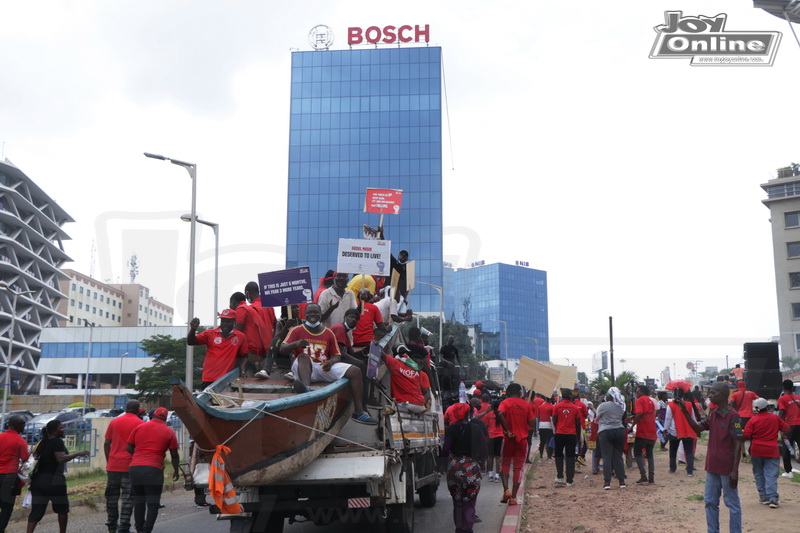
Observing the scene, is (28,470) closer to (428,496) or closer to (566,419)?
(428,496)

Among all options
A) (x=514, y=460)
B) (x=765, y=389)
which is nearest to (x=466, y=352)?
(x=765, y=389)

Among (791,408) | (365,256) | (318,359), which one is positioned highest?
(365,256)

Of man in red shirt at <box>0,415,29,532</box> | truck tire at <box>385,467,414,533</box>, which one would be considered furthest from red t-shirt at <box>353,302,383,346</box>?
man in red shirt at <box>0,415,29,532</box>

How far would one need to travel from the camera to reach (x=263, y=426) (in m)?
5.93

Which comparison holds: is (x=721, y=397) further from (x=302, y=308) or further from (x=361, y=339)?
(x=302, y=308)

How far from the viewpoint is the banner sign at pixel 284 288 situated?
9141 mm

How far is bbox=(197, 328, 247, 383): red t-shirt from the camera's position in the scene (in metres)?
8.12

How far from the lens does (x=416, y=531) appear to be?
9.07 m

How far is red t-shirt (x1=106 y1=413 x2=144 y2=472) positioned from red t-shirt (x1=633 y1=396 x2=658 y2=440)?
29.1 ft

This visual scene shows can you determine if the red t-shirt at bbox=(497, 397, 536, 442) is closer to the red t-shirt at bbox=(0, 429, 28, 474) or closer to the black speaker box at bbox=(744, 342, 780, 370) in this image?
the red t-shirt at bbox=(0, 429, 28, 474)

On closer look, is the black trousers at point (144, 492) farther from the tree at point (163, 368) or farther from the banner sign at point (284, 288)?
the tree at point (163, 368)

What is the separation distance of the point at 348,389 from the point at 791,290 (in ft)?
219

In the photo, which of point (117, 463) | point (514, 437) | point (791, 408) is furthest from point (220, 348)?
point (791, 408)

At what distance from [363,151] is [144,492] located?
222ft
